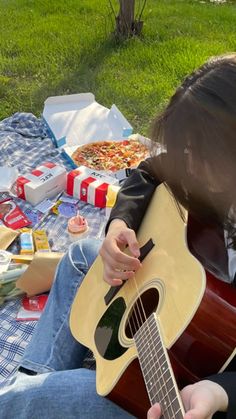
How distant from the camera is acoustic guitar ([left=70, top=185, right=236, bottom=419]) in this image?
3.48ft

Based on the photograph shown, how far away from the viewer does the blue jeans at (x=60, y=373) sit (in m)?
1.21

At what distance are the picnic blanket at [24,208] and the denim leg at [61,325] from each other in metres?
0.19

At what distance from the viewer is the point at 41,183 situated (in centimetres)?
226

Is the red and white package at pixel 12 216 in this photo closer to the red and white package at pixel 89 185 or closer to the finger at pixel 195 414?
the red and white package at pixel 89 185

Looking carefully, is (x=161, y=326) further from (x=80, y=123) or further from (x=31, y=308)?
(x=80, y=123)

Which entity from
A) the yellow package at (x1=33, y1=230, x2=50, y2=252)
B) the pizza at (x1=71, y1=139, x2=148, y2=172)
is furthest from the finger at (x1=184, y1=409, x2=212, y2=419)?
the pizza at (x1=71, y1=139, x2=148, y2=172)

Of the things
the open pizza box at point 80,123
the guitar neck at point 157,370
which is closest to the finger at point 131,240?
the guitar neck at point 157,370

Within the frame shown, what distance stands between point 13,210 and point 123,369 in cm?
121

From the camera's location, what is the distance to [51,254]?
184 centimetres

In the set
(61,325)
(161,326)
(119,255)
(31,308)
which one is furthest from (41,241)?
(161,326)

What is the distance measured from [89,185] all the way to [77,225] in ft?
0.75

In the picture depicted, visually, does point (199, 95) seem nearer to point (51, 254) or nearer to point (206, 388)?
point (206, 388)

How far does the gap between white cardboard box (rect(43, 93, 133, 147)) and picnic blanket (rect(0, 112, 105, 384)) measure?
0.20 ft

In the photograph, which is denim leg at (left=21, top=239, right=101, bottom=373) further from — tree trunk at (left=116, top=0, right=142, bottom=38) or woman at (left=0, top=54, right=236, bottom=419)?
tree trunk at (left=116, top=0, right=142, bottom=38)
